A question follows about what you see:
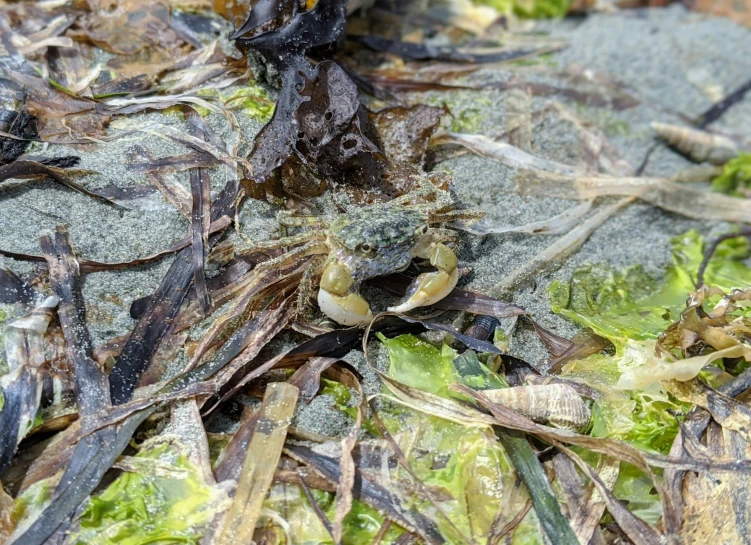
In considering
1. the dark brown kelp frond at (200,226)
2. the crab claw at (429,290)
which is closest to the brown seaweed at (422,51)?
the dark brown kelp frond at (200,226)

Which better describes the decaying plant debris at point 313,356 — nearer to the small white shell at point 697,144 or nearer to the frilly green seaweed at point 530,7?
the small white shell at point 697,144

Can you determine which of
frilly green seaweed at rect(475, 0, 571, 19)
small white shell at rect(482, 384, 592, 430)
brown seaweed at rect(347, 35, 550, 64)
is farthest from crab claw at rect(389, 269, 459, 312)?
frilly green seaweed at rect(475, 0, 571, 19)

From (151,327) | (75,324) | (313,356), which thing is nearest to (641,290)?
(313,356)

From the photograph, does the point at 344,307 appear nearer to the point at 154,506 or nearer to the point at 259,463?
the point at 259,463

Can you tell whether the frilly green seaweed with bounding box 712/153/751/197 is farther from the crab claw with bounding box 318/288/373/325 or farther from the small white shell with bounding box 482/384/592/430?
the crab claw with bounding box 318/288/373/325

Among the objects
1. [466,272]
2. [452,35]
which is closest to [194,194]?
[466,272]

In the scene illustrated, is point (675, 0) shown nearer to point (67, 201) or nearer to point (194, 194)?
point (194, 194)
